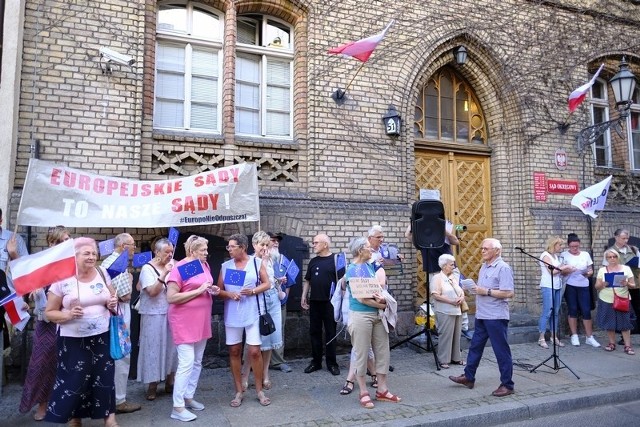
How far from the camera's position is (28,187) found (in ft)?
19.6

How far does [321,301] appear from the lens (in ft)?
22.4

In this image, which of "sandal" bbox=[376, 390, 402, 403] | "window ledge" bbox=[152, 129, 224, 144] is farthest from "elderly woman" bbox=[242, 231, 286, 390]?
"window ledge" bbox=[152, 129, 224, 144]

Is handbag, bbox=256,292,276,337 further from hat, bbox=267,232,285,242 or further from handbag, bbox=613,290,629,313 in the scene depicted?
handbag, bbox=613,290,629,313

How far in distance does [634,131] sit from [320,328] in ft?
31.1

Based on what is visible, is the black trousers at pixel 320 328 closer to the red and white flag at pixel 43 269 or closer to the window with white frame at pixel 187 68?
the window with white frame at pixel 187 68

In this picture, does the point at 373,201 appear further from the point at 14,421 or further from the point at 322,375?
the point at 14,421

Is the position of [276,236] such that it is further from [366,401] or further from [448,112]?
[448,112]

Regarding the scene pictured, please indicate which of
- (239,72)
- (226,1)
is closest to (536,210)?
(239,72)

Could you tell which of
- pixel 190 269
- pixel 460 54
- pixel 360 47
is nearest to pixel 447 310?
pixel 190 269

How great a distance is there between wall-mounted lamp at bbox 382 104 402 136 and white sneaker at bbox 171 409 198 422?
552cm

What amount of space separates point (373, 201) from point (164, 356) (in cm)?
424

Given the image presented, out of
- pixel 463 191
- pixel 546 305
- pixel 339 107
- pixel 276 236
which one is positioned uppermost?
pixel 339 107

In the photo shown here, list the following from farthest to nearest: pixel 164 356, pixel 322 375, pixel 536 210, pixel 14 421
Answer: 1. pixel 536 210
2. pixel 322 375
3. pixel 164 356
4. pixel 14 421

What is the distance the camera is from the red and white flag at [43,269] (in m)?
4.11
